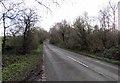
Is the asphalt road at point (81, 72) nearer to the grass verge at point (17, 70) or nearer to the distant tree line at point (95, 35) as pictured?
the grass verge at point (17, 70)

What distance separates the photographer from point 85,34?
160 ft

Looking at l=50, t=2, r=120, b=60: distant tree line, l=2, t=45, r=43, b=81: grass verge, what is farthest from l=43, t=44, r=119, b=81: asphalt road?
l=50, t=2, r=120, b=60: distant tree line

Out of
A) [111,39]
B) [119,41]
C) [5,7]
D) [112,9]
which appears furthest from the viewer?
[112,9]

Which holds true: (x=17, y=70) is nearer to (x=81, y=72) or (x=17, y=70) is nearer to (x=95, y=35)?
(x=81, y=72)

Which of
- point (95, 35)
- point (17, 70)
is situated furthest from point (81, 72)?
point (95, 35)

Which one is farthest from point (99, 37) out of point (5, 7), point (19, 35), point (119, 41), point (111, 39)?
point (5, 7)

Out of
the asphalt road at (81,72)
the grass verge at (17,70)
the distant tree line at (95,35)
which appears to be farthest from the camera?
the distant tree line at (95,35)

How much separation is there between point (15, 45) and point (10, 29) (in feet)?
13.8

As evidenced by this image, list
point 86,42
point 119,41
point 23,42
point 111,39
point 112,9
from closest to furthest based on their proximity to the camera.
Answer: point 119,41 < point 111,39 < point 23,42 < point 86,42 < point 112,9

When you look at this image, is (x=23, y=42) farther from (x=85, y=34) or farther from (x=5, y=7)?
(x=5, y=7)

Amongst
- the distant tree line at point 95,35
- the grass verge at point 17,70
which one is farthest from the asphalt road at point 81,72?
the distant tree line at point 95,35

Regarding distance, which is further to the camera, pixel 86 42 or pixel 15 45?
pixel 86 42

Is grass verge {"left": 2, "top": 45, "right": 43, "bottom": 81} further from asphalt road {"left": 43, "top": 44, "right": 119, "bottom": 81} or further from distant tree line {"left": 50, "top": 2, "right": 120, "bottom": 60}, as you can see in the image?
distant tree line {"left": 50, "top": 2, "right": 120, "bottom": 60}

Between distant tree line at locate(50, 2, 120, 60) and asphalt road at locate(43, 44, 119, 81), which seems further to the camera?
distant tree line at locate(50, 2, 120, 60)
